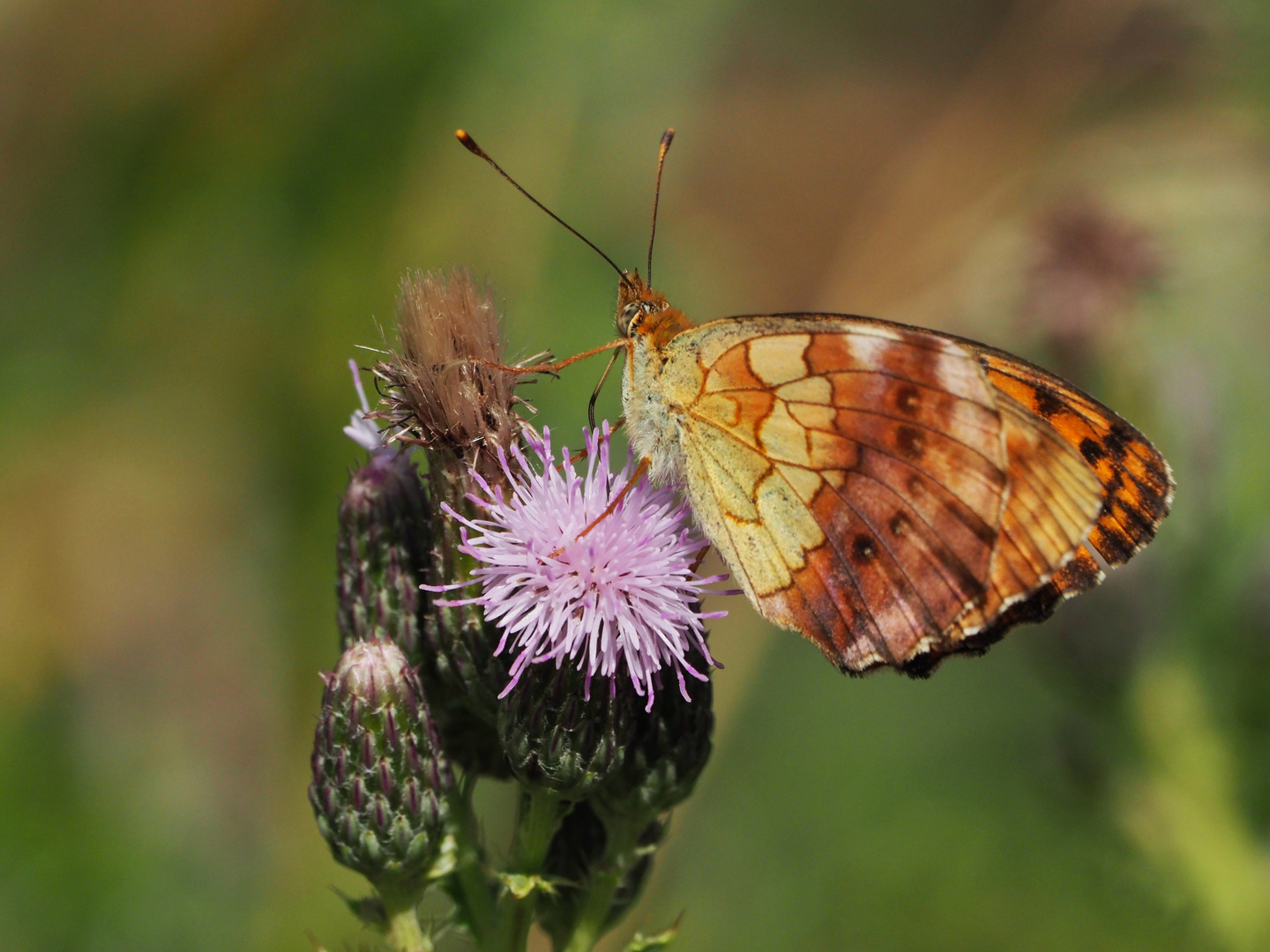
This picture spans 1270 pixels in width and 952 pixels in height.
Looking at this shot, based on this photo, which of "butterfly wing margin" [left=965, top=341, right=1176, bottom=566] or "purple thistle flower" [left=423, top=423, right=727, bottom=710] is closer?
"purple thistle flower" [left=423, top=423, right=727, bottom=710]

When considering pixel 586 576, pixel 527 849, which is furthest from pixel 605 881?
pixel 586 576

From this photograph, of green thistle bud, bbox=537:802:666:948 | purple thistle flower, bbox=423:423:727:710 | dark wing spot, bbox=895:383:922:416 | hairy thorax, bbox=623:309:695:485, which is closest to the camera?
purple thistle flower, bbox=423:423:727:710

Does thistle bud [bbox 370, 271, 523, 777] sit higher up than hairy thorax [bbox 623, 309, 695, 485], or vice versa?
hairy thorax [bbox 623, 309, 695, 485]

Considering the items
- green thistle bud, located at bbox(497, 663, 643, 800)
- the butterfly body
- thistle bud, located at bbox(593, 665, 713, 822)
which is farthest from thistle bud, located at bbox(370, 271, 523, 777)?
the butterfly body

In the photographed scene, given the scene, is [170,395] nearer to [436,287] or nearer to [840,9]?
[436,287]

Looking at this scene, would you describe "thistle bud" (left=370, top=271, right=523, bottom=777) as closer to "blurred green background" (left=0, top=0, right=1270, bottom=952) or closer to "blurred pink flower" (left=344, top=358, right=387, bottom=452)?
"blurred pink flower" (left=344, top=358, right=387, bottom=452)

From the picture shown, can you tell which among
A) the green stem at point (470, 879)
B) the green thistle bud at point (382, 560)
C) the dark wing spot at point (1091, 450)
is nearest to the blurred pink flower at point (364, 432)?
the green thistle bud at point (382, 560)

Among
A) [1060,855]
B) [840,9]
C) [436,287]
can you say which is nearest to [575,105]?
[436,287]
